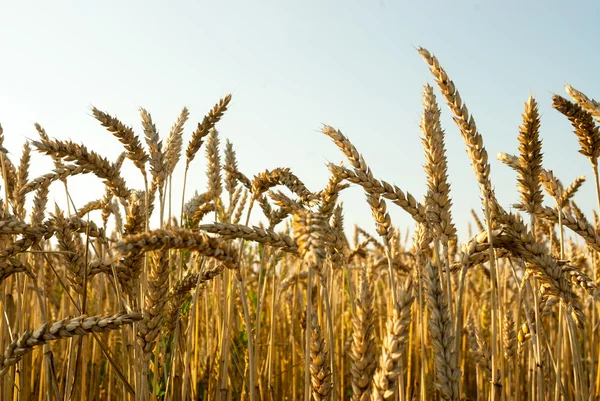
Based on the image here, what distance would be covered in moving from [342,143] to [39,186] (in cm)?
118

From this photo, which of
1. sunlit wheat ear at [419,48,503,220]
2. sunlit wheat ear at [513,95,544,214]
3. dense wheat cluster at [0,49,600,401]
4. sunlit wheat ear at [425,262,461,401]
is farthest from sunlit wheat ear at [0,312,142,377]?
sunlit wheat ear at [513,95,544,214]

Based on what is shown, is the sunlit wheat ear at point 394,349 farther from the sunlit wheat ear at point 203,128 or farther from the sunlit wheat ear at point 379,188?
the sunlit wheat ear at point 203,128

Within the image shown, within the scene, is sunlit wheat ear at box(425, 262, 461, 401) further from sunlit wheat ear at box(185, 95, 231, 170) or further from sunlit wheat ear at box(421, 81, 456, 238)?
sunlit wheat ear at box(185, 95, 231, 170)

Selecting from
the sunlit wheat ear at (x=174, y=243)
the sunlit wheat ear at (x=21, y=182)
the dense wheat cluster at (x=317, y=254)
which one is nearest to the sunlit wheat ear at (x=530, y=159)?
the dense wheat cluster at (x=317, y=254)

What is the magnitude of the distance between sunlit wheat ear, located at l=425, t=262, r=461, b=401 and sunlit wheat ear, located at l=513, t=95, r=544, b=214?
682 mm

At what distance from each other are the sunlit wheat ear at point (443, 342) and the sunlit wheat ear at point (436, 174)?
17.0 inches

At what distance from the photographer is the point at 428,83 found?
204 cm

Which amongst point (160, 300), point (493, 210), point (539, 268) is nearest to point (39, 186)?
point (160, 300)

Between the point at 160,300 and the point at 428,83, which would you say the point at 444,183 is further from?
the point at 160,300

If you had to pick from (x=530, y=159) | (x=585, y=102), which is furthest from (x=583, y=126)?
(x=530, y=159)

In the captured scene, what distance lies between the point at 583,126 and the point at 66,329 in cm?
178

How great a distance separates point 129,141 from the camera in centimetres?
194

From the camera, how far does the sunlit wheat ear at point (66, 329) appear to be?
50.4 inches

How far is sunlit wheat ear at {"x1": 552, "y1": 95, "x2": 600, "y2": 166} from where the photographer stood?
1.93 m
